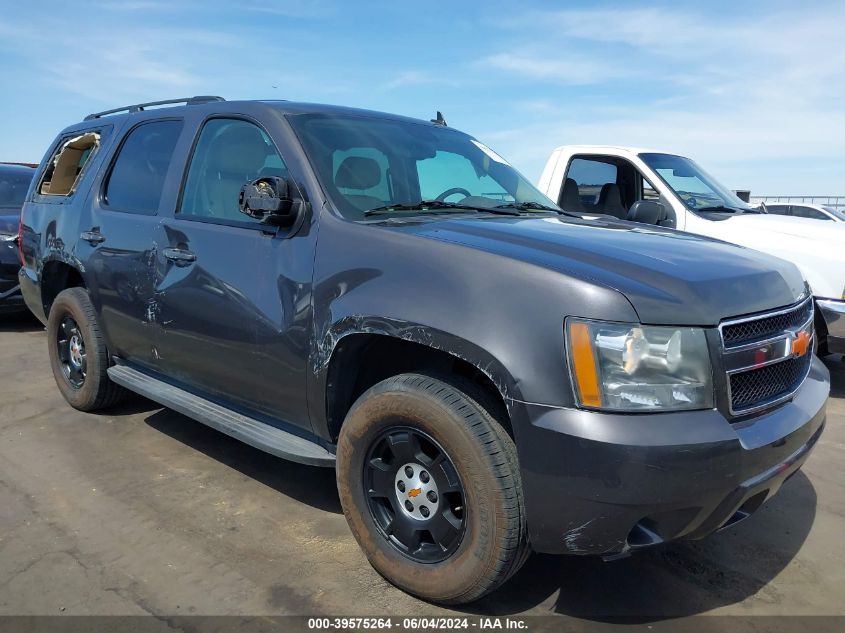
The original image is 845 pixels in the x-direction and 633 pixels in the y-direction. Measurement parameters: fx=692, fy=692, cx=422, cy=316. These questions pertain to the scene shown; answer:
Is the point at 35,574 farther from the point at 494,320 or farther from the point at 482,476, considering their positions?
the point at 494,320

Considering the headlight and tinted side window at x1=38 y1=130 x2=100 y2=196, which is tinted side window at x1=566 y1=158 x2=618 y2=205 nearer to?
tinted side window at x1=38 y1=130 x2=100 y2=196

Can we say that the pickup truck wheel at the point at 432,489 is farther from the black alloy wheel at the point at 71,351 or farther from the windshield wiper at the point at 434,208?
the black alloy wheel at the point at 71,351

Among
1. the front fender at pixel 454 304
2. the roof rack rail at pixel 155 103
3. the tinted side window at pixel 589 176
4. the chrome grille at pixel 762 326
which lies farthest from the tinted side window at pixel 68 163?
the tinted side window at pixel 589 176

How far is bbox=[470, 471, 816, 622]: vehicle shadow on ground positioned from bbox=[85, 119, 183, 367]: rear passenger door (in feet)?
7.56

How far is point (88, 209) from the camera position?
168 inches

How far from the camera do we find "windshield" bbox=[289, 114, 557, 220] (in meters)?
3.05

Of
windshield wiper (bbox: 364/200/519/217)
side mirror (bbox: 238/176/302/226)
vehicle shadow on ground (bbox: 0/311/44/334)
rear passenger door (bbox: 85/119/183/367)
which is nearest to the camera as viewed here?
side mirror (bbox: 238/176/302/226)

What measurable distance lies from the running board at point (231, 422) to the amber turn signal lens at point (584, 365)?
1191 mm

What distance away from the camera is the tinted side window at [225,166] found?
3.30 m

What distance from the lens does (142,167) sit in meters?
4.03

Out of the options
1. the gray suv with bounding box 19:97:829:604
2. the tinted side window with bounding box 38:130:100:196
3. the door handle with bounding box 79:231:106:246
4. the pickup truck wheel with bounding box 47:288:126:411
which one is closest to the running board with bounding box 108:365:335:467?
the gray suv with bounding box 19:97:829:604

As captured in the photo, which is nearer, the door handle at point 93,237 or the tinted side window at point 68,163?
the door handle at point 93,237

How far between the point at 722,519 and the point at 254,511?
2103mm

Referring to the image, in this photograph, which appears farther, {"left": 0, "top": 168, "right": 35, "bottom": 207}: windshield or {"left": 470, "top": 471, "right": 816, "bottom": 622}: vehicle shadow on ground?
{"left": 0, "top": 168, "right": 35, "bottom": 207}: windshield
